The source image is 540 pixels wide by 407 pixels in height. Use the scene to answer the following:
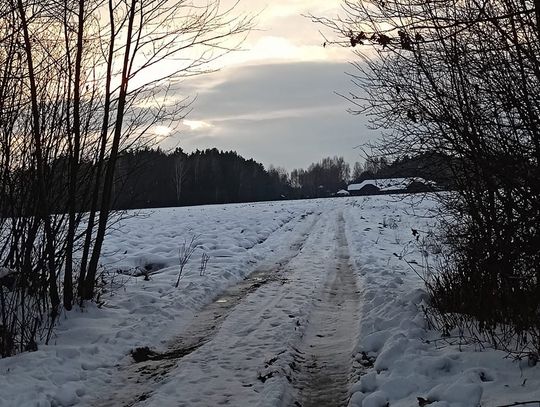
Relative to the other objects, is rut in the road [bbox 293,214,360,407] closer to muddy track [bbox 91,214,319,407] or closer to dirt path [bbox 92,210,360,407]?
dirt path [bbox 92,210,360,407]

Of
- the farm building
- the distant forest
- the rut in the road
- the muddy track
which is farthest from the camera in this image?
the distant forest

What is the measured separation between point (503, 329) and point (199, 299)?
18.7 ft

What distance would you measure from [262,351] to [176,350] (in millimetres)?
1214

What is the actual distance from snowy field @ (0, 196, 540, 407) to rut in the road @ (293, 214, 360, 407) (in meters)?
0.02

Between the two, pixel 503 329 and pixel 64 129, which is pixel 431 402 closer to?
pixel 503 329

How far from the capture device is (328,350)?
6258mm

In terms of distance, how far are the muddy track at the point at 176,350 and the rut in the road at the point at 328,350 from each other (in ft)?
4.80

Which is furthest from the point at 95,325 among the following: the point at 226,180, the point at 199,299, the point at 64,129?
the point at 226,180

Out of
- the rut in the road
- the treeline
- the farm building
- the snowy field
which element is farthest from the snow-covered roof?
the treeline

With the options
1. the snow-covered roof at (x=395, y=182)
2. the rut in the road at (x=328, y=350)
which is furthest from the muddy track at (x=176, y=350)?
the snow-covered roof at (x=395, y=182)

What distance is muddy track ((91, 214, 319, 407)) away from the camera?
16.7 ft

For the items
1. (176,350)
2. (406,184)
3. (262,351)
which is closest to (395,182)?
(406,184)

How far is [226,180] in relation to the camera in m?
88.3

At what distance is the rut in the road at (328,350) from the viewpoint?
195 inches
